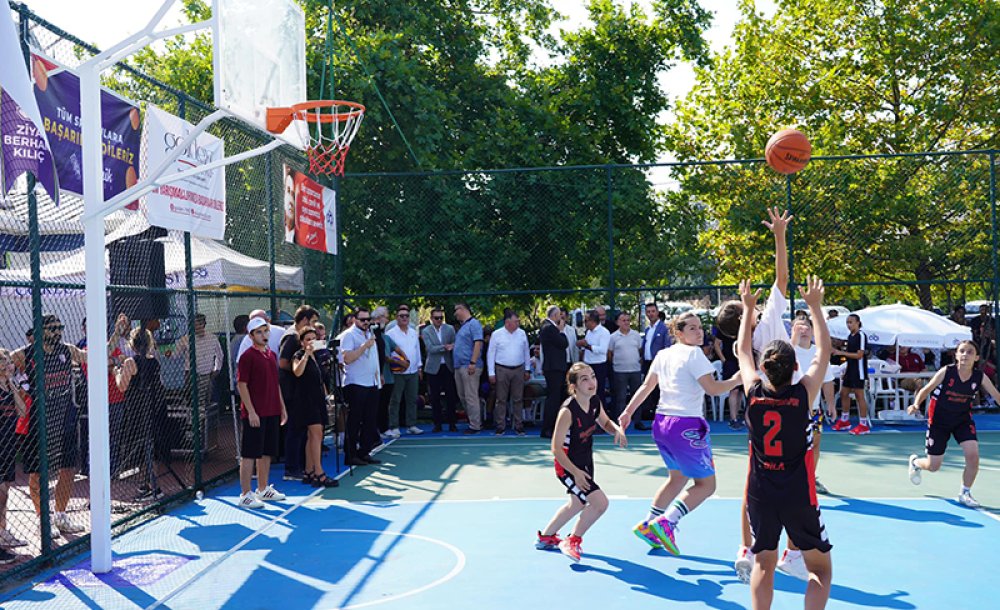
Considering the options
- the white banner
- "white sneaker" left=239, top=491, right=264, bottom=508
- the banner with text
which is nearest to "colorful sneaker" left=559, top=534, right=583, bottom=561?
"white sneaker" left=239, top=491, right=264, bottom=508

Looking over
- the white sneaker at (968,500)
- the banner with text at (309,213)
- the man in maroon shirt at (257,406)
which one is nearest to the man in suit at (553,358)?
the banner with text at (309,213)

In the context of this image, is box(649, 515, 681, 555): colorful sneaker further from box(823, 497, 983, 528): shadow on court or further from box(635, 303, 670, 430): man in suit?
box(635, 303, 670, 430): man in suit

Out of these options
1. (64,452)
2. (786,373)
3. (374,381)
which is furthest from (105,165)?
(786,373)

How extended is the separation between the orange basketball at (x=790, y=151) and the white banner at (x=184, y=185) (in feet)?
18.4

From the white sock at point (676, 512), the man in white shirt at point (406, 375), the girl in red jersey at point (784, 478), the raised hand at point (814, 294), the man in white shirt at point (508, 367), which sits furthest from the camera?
the man in white shirt at point (508, 367)

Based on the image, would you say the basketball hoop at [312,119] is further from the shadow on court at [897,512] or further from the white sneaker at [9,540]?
the shadow on court at [897,512]

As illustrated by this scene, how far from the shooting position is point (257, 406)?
9242mm

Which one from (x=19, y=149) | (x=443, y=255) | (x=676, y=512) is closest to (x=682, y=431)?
(x=676, y=512)

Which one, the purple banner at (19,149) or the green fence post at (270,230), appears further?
the green fence post at (270,230)

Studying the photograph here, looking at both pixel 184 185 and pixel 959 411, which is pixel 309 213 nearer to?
pixel 184 185

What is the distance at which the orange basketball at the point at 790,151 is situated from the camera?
337 inches

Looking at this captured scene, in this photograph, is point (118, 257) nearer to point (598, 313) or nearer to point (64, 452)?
point (64, 452)

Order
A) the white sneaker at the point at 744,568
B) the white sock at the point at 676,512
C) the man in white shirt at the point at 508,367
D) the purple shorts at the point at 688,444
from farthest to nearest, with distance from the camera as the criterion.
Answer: the man in white shirt at the point at 508,367 < the white sock at the point at 676,512 < the purple shorts at the point at 688,444 < the white sneaker at the point at 744,568

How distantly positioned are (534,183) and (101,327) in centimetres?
1036
